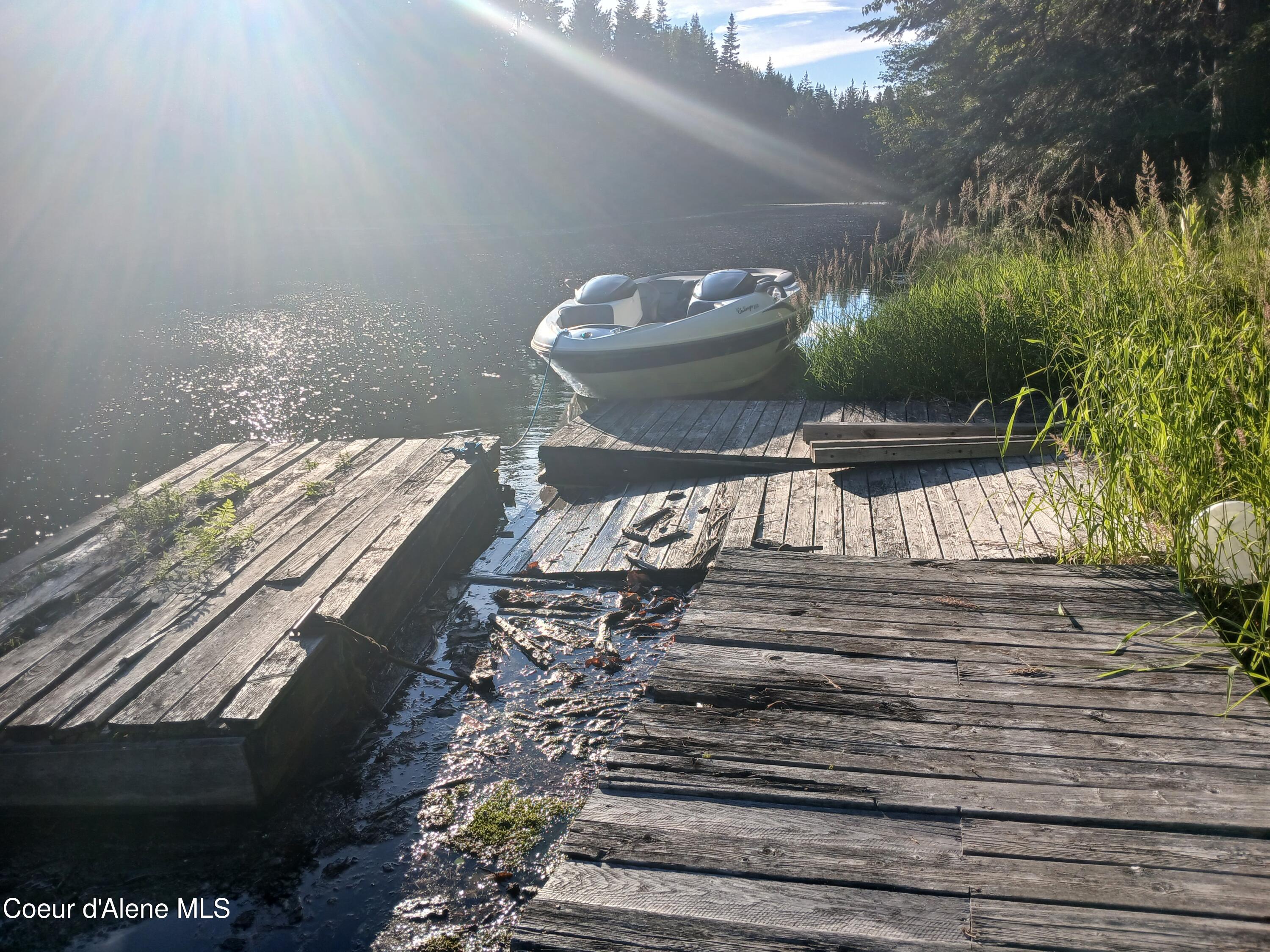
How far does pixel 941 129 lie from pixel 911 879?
18603 mm

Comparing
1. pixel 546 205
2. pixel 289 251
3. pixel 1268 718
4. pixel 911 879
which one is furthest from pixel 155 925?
pixel 546 205

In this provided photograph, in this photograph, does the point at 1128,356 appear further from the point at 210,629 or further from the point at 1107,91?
the point at 1107,91

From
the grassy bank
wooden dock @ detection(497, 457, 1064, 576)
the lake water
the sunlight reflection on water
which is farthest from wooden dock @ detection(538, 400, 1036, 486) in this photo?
the lake water

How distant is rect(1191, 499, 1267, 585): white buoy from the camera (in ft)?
8.50

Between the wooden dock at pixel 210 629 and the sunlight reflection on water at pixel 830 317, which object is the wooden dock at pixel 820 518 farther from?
the sunlight reflection on water at pixel 830 317

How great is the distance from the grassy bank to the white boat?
0.60 meters

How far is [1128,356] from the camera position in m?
3.32

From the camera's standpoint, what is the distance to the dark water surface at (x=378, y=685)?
2672mm

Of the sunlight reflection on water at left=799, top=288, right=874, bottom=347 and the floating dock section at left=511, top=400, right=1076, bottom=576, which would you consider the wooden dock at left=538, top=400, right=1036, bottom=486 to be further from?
the sunlight reflection on water at left=799, top=288, right=874, bottom=347

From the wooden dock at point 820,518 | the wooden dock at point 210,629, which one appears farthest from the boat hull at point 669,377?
the wooden dock at point 210,629

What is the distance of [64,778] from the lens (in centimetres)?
290

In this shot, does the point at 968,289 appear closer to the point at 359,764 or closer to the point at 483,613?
the point at 483,613

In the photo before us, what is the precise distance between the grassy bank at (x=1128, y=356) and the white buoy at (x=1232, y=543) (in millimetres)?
48

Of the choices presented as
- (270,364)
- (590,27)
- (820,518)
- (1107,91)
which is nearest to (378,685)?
(820,518)
